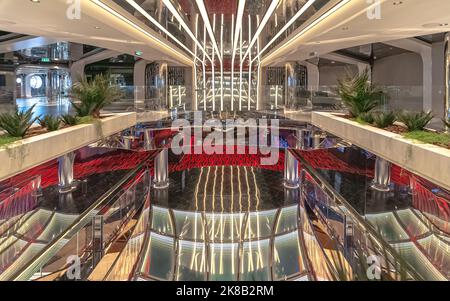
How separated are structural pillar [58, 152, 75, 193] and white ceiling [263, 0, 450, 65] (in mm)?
4893

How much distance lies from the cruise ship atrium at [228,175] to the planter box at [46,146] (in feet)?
0.06

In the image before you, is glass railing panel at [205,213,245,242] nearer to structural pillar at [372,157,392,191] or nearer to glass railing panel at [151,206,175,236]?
glass railing panel at [151,206,175,236]

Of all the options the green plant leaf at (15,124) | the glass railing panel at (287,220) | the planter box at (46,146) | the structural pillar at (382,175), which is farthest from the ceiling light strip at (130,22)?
the structural pillar at (382,175)

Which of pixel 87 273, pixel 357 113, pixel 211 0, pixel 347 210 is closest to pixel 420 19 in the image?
pixel 357 113

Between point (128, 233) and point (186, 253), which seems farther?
point (128, 233)

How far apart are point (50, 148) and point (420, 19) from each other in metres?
6.13

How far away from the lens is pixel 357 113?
23.4 ft

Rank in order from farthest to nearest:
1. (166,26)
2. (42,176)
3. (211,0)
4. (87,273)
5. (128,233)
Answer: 1. (166,26)
2. (211,0)
3. (42,176)
4. (128,233)
5. (87,273)

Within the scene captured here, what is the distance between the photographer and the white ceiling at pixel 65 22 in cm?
529

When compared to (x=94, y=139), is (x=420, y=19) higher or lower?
higher

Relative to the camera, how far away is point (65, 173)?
5422mm

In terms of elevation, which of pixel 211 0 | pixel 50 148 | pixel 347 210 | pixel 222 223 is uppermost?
pixel 211 0

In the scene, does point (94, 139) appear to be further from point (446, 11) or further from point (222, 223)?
point (446, 11)

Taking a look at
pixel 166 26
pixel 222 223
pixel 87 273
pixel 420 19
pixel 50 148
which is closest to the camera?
pixel 87 273
